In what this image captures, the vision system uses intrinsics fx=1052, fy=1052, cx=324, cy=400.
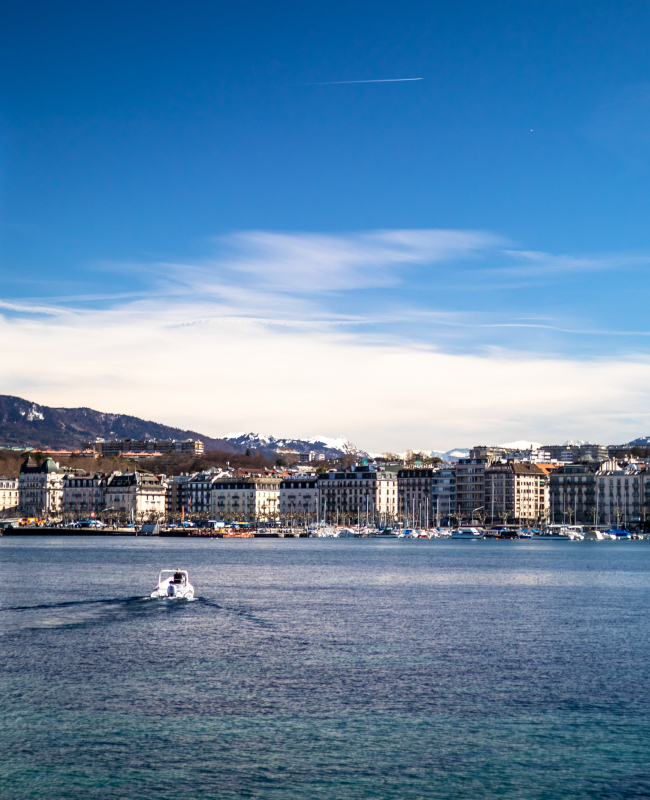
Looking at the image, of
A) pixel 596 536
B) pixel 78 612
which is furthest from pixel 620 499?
pixel 78 612

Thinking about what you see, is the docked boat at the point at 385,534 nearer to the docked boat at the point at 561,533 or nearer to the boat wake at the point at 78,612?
the docked boat at the point at 561,533

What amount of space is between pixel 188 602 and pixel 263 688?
80.9ft

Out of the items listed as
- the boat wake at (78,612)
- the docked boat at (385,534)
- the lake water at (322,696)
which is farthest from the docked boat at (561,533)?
the boat wake at (78,612)

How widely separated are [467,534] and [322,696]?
160 metres

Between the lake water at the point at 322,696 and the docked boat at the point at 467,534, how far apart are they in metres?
127

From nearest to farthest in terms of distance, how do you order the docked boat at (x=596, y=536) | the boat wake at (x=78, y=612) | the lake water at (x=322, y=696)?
the lake water at (x=322, y=696), the boat wake at (x=78, y=612), the docked boat at (x=596, y=536)

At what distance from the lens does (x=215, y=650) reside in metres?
37.6

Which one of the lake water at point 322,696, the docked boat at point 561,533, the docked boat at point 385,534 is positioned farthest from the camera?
the docked boat at point 385,534

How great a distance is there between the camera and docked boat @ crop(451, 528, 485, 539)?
185 m

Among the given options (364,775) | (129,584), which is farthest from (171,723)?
(129,584)

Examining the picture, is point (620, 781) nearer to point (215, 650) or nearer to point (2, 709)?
point (2, 709)

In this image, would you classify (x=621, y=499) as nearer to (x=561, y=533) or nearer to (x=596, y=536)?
(x=596, y=536)

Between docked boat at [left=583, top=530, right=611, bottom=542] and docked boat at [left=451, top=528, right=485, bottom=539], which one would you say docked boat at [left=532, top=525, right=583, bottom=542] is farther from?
docked boat at [left=451, top=528, right=485, bottom=539]

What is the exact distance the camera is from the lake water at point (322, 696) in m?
22.1
